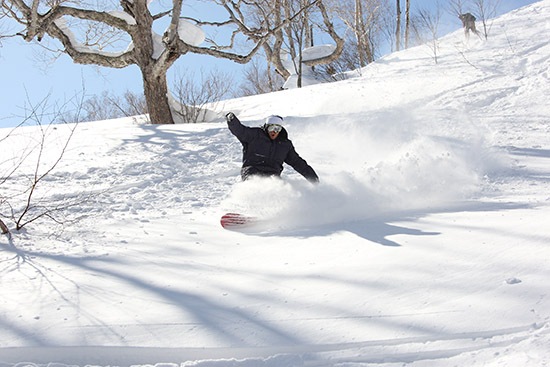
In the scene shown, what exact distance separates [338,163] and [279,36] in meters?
10.8

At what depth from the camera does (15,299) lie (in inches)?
86.0

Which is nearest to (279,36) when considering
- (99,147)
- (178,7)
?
(178,7)

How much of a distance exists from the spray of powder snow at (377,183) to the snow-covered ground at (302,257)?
26 mm

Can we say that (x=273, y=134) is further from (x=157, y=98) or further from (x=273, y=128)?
(x=157, y=98)

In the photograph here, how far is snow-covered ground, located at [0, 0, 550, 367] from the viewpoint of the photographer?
1668 mm

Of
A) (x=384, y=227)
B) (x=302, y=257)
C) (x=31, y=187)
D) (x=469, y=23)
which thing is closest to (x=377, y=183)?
(x=384, y=227)

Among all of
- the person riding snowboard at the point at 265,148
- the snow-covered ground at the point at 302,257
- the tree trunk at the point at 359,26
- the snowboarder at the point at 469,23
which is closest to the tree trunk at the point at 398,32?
the tree trunk at the point at 359,26

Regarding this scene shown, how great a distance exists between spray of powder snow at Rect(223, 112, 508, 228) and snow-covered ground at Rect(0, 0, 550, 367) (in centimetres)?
3

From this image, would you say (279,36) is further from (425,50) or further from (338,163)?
(338,163)

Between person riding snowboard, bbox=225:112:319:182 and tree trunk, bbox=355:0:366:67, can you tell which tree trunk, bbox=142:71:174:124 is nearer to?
person riding snowboard, bbox=225:112:319:182

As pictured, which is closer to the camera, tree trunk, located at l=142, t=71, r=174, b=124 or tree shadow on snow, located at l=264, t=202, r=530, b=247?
tree shadow on snow, located at l=264, t=202, r=530, b=247

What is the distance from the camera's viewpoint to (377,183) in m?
4.57

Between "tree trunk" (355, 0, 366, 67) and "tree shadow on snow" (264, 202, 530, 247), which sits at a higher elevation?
"tree trunk" (355, 0, 366, 67)

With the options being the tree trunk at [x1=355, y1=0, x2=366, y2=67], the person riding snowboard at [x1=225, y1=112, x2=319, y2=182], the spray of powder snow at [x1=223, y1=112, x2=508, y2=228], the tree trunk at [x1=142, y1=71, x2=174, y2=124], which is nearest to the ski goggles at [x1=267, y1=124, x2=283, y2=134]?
the person riding snowboard at [x1=225, y1=112, x2=319, y2=182]
